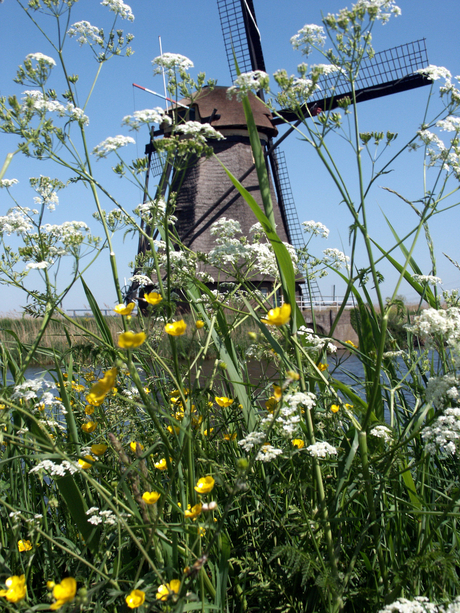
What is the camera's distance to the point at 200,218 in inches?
591

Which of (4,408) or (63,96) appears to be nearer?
(4,408)

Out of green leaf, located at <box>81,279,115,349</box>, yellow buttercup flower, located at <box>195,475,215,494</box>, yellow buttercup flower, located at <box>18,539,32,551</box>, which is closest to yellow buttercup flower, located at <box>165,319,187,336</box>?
yellow buttercup flower, located at <box>195,475,215,494</box>

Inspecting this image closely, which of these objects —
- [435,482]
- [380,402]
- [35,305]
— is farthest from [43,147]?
A: [435,482]

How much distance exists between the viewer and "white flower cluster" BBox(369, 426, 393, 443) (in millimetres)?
1267

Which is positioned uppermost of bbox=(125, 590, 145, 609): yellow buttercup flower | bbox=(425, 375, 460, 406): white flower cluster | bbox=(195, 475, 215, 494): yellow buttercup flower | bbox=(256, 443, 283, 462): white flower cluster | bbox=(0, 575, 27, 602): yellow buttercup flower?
bbox=(425, 375, 460, 406): white flower cluster

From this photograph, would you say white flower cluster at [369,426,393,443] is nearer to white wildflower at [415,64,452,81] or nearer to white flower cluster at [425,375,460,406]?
white flower cluster at [425,375,460,406]

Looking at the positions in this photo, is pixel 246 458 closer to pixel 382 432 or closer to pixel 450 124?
pixel 382 432

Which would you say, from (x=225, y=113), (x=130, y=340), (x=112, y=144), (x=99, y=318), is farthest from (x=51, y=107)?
(x=225, y=113)

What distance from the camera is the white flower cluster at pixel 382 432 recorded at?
127 cm

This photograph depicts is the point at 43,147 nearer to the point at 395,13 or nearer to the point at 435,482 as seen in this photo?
the point at 395,13

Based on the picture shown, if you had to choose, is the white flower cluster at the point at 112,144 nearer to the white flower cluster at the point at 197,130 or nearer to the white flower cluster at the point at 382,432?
the white flower cluster at the point at 197,130

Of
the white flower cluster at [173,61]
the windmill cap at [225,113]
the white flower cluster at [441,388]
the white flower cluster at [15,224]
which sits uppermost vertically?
the windmill cap at [225,113]

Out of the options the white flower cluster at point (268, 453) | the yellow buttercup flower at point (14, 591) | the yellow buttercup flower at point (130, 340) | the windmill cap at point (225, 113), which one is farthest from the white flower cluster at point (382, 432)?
the windmill cap at point (225, 113)

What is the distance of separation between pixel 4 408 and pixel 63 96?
134cm
